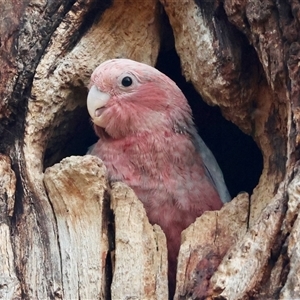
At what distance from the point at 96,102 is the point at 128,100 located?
0.25m

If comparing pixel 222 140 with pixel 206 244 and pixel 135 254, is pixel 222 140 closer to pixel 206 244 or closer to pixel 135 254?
pixel 206 244

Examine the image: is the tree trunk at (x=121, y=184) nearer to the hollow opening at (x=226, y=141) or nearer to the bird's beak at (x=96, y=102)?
the bird's beak at (x=96, y=102)

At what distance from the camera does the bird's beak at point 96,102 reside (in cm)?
427

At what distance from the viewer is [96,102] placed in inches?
169

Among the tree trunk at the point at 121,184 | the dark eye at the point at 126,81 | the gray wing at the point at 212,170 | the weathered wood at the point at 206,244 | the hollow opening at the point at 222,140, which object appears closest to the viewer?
the tree trunk at the point at 121,184

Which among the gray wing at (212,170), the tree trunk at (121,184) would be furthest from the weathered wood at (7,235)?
the gray wing at (212,170)

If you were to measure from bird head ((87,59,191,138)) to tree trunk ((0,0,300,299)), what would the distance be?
0.62 feet

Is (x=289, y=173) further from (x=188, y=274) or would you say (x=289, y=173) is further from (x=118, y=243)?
(x=118, y=243)

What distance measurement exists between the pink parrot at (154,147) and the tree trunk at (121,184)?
24cm

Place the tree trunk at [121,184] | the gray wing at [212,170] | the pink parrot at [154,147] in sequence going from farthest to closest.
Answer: the gray wing at [212,170] < the pink parrot at [154,147] < the tree trunk at [121,184]

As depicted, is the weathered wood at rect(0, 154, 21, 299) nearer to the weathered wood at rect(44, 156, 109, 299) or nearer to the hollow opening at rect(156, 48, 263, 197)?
the weathered wood at rect(44, 156, 109, 299)

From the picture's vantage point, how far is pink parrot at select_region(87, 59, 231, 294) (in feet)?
13.6

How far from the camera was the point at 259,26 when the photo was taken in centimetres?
365

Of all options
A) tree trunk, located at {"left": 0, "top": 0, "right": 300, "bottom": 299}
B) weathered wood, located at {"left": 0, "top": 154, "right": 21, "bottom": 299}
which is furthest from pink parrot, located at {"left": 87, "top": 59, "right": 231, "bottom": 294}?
weathered wood, located at {"left": 0, "top": 154, "right": 21, "bottom": 299}
